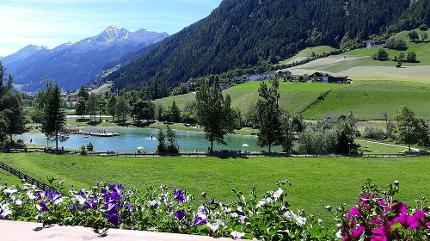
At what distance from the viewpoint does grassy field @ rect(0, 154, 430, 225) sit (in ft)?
147

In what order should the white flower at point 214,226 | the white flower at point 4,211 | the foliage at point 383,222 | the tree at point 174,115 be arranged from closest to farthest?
the foliage at point 383,222, the white flower at point 214,226, the white flower at point 4,211, the tree at point 174,115

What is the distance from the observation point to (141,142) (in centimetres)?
11900

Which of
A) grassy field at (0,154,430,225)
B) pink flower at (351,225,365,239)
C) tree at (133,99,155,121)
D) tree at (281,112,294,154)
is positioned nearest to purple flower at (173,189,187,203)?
pink flower at (351,225,365,239)

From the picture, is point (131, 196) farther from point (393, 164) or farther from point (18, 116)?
point (18, 116)

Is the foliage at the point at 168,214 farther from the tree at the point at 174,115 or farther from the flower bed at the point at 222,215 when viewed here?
the tree at the point at 174,115

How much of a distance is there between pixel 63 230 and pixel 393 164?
2522 inches

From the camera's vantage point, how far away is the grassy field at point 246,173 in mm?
44781

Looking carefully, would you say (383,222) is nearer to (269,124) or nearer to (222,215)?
(222,215)

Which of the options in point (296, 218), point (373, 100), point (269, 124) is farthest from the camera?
point (373, 100)

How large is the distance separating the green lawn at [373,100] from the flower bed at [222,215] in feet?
516

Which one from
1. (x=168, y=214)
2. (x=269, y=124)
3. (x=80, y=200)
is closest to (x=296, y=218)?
(x=168, y=214)

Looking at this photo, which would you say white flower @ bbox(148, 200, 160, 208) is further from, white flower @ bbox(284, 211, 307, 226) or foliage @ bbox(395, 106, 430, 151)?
foliage @ bbox(395, 106, 430, 151)

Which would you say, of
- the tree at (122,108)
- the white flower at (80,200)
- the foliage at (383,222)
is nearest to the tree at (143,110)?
the tree at (122,108)

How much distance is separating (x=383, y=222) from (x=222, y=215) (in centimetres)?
231
